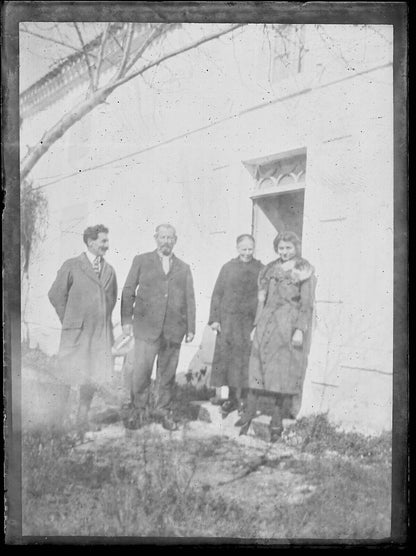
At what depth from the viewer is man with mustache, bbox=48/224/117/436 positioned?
4.00 metres

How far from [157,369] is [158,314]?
0.32 meters

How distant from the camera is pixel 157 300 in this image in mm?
4035

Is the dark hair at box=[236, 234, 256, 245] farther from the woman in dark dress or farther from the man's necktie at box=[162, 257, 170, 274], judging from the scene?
the man's necktie at box=[162, 257, 170, 274]

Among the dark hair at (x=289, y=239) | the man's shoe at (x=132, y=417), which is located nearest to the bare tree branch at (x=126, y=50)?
the dark hair at (x=289, y=239)

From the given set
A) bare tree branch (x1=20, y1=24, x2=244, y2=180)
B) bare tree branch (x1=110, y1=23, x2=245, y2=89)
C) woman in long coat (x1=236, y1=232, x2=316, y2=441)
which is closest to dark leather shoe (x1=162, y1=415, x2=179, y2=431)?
woman in long coat (x1=236, y1=232, x2=316, y2=441)

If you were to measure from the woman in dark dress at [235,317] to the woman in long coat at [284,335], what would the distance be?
0.08 m

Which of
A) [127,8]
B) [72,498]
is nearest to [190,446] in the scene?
[72,498]

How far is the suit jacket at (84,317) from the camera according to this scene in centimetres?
401

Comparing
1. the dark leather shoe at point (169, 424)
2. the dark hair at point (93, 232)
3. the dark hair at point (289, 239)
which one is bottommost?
the dark leather shoe at point (169, 424)

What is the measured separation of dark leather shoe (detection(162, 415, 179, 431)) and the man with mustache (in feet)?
1.29

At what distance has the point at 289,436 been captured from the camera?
3.95 metres

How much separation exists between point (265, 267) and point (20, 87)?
1.72 metres

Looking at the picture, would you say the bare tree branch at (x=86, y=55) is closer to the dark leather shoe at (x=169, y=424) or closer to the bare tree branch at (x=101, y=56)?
the bare tree branch at (x=101, y=56)

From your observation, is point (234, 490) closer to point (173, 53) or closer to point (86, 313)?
point (86, 313)
